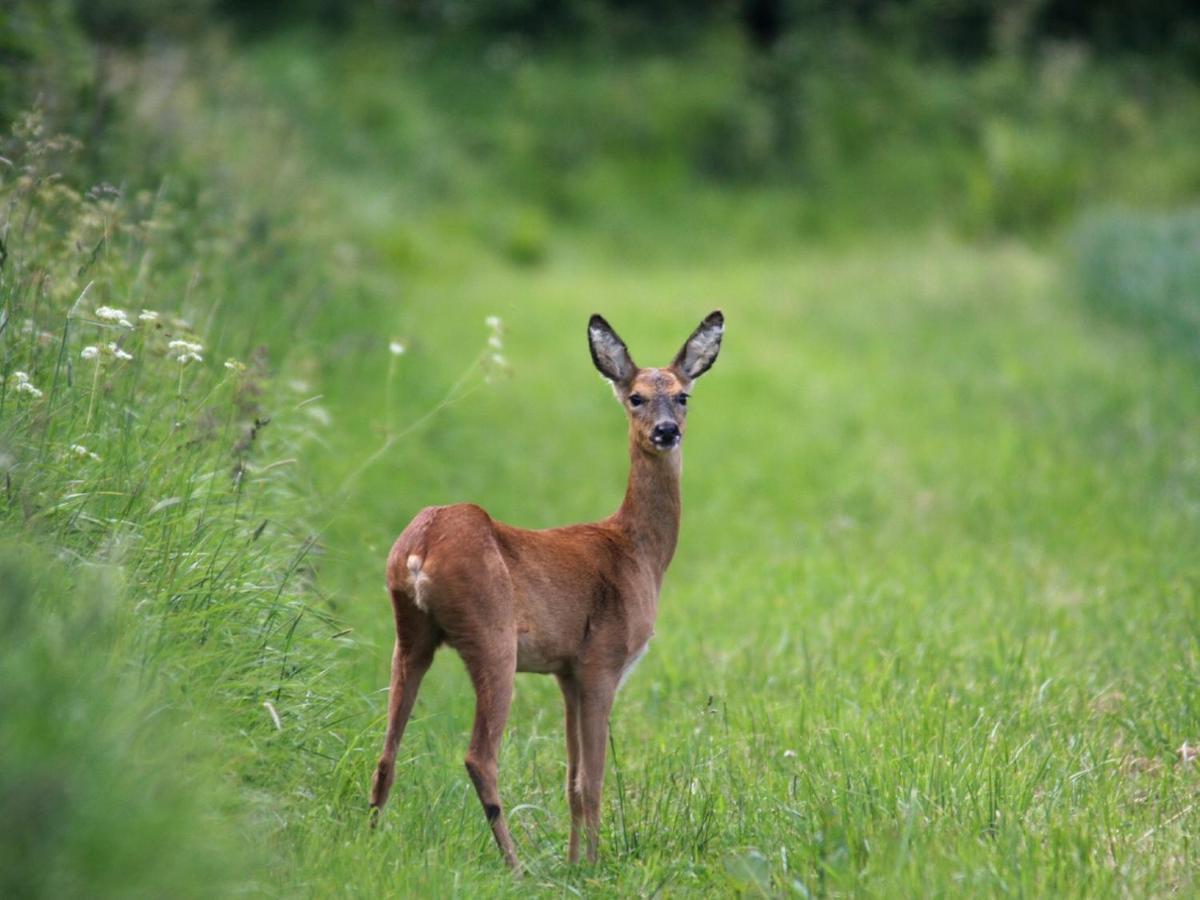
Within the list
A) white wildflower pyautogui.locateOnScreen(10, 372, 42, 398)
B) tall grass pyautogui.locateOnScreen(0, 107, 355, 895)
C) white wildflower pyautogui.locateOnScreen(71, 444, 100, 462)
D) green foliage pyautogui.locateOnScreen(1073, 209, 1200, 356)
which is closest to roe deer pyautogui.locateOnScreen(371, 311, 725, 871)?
tall grass pyautogui.locateOnScreen(0, 107, 355, 895)

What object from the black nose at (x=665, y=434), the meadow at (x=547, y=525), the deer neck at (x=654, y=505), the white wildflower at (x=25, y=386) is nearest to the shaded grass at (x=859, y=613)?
the meadow at (x=547, y=525)

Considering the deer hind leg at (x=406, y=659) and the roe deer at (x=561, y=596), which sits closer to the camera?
the roe deer at (x=561, y=596)

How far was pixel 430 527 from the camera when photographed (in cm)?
405

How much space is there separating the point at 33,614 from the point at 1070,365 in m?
9.74

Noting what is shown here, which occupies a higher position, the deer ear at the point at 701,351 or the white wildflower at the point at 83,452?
the deer ear at the point at 701,351

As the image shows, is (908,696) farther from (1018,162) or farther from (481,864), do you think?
(1018,162)

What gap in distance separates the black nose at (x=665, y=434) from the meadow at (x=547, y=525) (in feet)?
2.38

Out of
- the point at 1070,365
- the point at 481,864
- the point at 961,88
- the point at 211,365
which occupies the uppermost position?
the point at 961,88

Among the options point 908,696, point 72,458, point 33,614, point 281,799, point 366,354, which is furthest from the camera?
point 366,354

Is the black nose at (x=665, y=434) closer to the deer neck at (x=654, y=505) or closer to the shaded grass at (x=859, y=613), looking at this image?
the deer neck at (x=654, y=505)

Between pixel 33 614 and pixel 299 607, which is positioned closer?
pixel 33 614

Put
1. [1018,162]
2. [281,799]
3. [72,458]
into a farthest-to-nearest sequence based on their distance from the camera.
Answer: [1018,162]
[72,458]
[281,799]

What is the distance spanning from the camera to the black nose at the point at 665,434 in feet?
15.7

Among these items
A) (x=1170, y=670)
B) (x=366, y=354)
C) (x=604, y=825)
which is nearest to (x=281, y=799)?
(x=604, y=825)
